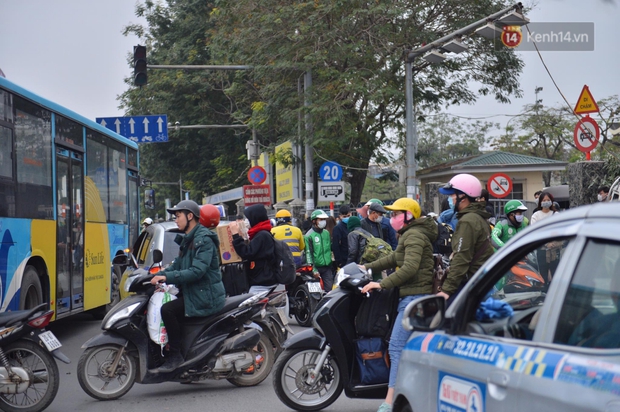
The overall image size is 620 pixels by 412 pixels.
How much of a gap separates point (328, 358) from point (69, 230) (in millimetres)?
6145

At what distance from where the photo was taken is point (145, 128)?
26734 millimetres

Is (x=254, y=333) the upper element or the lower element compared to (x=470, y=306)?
lower

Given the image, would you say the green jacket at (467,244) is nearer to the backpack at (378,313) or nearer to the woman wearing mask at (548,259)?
the backpack at (378,313)

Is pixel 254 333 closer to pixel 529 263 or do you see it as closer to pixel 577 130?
pixel 529 263

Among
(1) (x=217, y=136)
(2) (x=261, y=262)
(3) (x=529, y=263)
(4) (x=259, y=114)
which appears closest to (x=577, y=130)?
(2) (x=261, y=262)

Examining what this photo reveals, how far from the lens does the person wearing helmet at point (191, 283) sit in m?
7.31

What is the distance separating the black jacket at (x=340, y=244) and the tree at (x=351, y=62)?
9482mm

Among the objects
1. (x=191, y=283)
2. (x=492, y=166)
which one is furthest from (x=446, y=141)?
(x=191, y=283)

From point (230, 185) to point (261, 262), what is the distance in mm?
32271

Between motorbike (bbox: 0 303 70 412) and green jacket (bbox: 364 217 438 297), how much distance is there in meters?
2.92

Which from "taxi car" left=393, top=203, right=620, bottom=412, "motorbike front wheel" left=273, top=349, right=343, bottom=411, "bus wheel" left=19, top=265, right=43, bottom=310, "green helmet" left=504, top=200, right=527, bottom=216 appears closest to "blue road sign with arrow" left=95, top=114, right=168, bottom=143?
"bus wheel" left=19, top=265, right=43, bottom=310

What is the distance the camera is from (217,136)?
40.1m

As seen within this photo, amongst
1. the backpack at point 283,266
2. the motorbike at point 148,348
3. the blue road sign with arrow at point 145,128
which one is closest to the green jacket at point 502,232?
the backpack at point 283,266

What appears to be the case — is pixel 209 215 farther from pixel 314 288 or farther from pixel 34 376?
pixel 314 288
